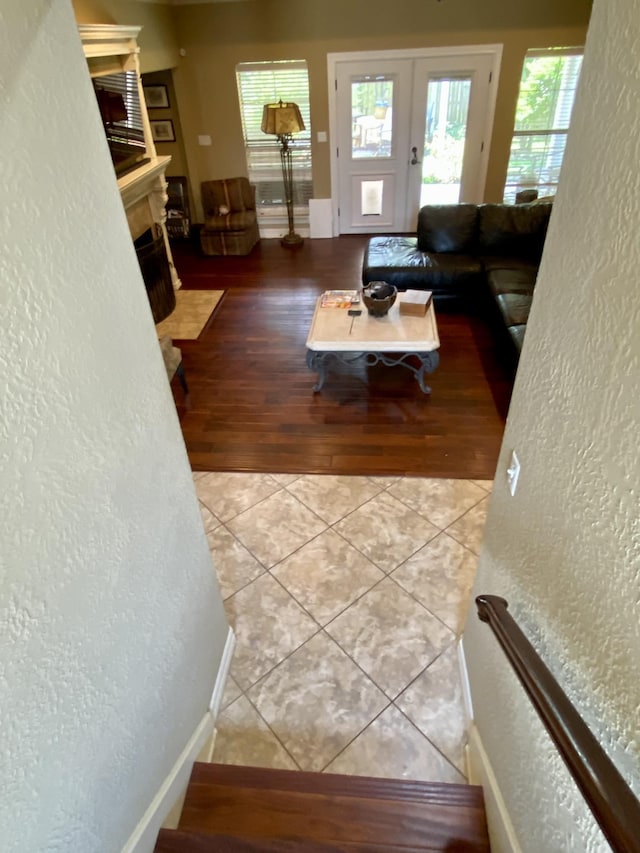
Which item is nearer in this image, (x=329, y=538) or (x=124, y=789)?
(x=124, y=789)

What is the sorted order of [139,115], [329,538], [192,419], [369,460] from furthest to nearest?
[139,115] → [192,419] → [369,460] → [329,538]

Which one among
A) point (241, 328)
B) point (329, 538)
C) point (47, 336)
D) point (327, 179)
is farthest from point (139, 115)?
point (47, 336)

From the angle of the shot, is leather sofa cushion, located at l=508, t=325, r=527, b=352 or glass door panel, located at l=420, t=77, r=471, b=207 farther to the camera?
glass door panel, located at l=420, t=77, r=471, b=207

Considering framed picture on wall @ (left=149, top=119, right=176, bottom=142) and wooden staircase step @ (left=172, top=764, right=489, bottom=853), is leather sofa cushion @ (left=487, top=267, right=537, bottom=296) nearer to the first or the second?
wooden staircase step @ (left=172, top=764, right=489, bottom=853)

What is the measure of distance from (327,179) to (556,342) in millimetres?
6419

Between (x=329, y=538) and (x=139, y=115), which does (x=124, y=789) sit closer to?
(x=329, y=538)

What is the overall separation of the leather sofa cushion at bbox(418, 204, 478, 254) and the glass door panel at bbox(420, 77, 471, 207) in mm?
1937

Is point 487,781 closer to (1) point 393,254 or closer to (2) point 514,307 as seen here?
(2) point 514,307

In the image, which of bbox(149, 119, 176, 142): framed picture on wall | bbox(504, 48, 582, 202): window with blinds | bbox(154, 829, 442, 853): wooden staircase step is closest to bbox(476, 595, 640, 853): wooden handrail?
bbox(154, 829, 442, 853): wooden staircase step

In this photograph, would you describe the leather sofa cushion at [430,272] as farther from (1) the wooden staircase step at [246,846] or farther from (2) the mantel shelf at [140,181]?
(1) the wooden staircase step at [246,846]

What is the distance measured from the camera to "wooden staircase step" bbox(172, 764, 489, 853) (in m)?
1.59

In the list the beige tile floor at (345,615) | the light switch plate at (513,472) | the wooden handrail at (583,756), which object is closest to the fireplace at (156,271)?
the beige tile floor at (345,615)

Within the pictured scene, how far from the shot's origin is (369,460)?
332 cm

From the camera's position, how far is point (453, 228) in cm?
496
